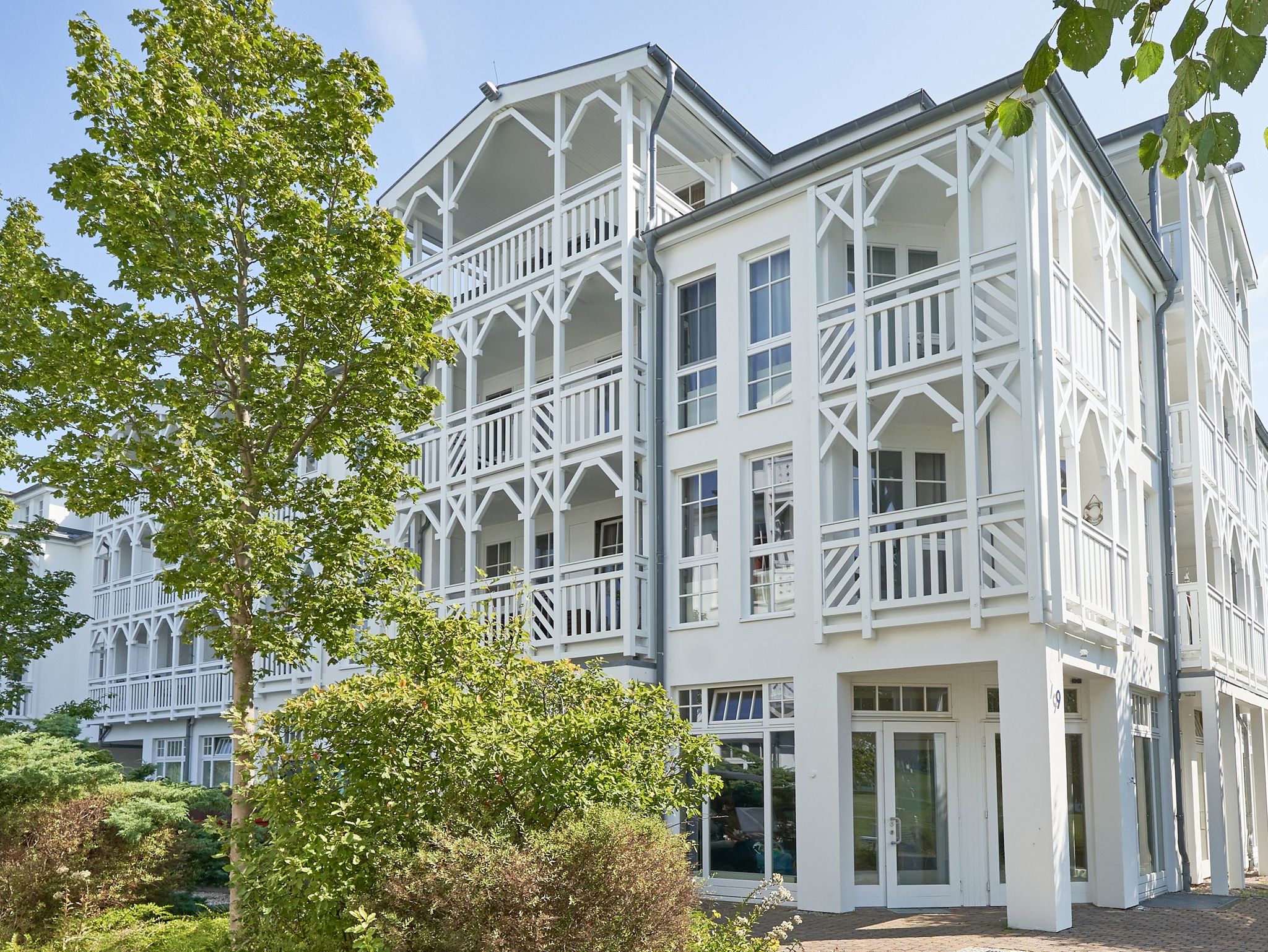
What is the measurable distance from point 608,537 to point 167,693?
632 inches

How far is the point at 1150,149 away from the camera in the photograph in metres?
3.77

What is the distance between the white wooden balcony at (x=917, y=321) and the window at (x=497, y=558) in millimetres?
8504

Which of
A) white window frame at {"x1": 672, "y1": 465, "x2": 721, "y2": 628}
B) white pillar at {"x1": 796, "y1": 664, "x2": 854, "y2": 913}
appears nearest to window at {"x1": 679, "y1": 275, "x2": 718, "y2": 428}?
white window frame at {"x1": 672, "y1": 465, "x2": 721, "y2": 628}

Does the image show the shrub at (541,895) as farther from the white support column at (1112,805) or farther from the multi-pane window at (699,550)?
the multi-pane window at (699,550)

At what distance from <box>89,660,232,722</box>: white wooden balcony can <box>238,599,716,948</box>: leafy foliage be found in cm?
2005

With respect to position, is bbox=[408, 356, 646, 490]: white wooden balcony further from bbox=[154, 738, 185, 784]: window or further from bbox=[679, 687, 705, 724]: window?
bbox=[154, 738, 185, 784]: window

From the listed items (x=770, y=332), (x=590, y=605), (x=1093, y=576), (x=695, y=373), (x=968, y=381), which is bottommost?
(x=590, y=605)

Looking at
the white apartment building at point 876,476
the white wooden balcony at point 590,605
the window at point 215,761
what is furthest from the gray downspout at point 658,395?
the window at point 215,761

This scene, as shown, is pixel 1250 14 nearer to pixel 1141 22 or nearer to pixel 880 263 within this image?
pixel 1141 22

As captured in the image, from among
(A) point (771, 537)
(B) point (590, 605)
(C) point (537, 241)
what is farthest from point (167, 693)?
(A) point (771, 537)

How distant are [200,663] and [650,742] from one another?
23.4 metres

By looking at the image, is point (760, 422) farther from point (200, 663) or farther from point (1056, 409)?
point (200, 663)

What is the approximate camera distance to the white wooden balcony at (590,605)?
55.3 ft

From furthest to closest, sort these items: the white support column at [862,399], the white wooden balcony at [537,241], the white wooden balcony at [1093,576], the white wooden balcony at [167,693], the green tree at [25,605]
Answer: the white wooden balcony at [167,693] → the white wooden balcony at [537,241] → the white support column at [862,399] → the green tree at [25,605] → the white wooden balcony at [1093,576]
